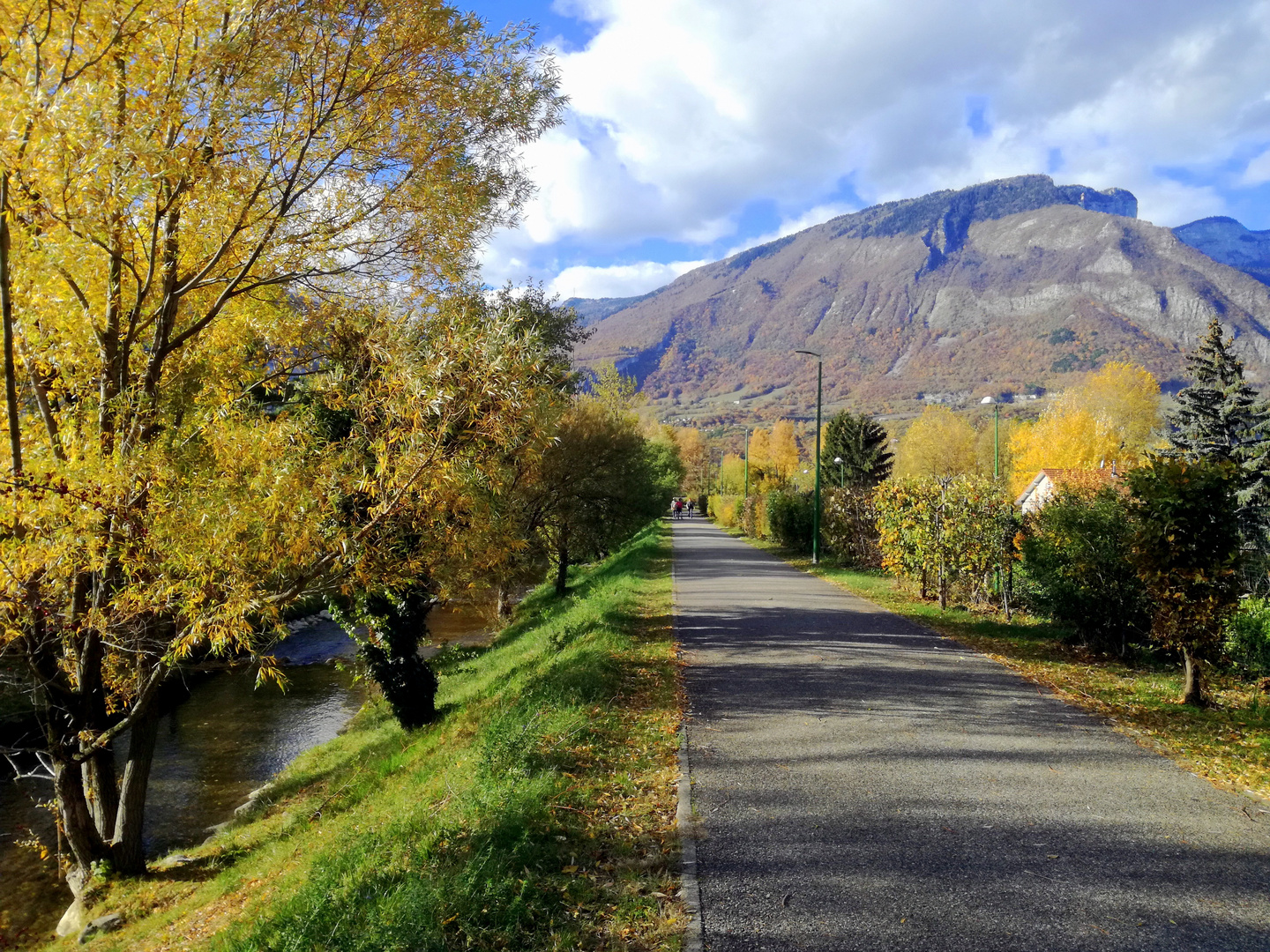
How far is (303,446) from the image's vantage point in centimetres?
612

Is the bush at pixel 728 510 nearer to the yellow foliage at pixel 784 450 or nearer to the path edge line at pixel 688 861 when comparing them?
the yellow foliage at pixel 784 450

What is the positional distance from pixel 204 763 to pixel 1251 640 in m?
15.5

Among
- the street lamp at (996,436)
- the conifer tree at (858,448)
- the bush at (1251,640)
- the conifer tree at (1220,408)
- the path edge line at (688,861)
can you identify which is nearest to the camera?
the path edge line at (688,861)

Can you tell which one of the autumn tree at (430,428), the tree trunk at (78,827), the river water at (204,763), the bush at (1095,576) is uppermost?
the autumn tree at (430,428)

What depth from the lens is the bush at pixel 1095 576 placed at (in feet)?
34.3

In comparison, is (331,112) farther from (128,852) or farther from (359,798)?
(128,852)

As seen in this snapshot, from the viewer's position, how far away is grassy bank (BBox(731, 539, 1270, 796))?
6.44 meters

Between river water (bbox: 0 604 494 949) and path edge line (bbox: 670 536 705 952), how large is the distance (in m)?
5.03

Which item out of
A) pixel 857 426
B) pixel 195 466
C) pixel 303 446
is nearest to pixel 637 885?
pixel 303 446

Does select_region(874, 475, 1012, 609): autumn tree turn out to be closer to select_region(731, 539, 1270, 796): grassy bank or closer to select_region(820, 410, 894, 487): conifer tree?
select_region(731, 539, 1270, 796): grassy bank

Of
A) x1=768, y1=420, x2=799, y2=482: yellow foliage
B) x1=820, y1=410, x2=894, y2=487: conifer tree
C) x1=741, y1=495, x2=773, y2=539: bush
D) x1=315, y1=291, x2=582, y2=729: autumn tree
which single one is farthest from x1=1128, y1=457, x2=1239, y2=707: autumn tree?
x1=768, y1=420, x2=799, y2=482: yellow foliage

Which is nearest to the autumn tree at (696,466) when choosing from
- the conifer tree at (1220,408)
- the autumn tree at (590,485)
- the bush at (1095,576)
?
the conifer tree at (1220,408)

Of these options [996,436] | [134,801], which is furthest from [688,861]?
[996,436]

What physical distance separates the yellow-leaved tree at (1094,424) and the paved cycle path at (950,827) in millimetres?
43569
